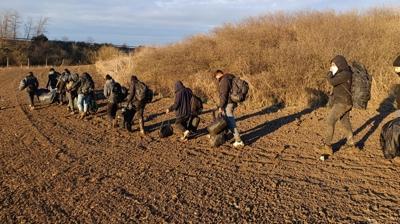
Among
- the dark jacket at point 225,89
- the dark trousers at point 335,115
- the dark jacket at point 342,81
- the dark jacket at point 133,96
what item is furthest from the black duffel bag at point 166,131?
the dark jacket at point 342,81

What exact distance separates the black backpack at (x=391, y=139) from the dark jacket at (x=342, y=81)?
87 centimetres

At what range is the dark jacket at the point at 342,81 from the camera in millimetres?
9710

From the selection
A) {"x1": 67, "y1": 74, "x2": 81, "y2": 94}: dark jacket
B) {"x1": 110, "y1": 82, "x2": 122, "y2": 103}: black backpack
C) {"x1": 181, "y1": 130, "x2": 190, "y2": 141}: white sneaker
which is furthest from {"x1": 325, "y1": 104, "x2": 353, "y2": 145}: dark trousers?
{"x1": 67, "y1": 74, "x2": 81, "y2": 94}: dark jacket

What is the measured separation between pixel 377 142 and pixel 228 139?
3.32 meters

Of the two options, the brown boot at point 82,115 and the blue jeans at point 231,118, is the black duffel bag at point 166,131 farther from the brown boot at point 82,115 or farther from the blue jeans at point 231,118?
the brown boot at point 82,115

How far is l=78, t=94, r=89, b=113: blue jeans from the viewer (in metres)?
16.2

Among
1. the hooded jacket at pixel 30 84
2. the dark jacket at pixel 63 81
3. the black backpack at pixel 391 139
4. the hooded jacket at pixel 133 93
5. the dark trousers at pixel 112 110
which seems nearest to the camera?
the black backpack at pixel 391 139

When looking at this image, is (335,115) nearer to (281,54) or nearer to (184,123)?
(184,123)

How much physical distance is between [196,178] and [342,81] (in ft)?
11.0

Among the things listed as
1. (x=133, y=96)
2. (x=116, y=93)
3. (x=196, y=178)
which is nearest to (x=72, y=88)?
(x=116, y=93)

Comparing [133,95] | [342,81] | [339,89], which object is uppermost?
[342,81]

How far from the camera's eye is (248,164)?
387 inches

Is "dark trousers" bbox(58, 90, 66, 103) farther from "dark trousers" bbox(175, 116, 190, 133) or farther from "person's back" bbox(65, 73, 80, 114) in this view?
"dark trousers" bbox(175, 116, 190, 133)

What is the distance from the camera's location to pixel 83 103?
16234 millimetres
